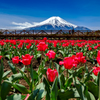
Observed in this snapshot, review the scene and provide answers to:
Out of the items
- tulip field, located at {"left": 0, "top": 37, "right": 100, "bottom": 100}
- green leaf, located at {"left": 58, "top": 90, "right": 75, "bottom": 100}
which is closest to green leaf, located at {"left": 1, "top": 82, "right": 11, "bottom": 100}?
tulip field, located at {"left": 0, "top": 37, "right": 100, "bottom": 100}

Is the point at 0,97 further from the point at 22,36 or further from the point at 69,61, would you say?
the point at 22,36

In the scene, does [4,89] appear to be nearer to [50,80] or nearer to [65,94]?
[50,80]

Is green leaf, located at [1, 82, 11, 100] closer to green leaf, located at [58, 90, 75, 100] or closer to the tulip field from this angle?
the tulip field

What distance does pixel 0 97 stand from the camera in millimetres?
1393

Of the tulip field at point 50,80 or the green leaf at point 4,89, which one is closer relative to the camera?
the tulip field at point 50,80

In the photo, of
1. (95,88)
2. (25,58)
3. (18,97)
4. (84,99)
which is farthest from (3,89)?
(95,88)

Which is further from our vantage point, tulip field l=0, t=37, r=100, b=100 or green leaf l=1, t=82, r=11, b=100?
green leaf l=1, t=82, r=11, b=100

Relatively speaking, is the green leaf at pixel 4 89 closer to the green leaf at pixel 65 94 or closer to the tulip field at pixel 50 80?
the tulip field at pixel 50 80

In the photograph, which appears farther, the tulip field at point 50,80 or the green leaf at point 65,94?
the green leaf at point 65,94

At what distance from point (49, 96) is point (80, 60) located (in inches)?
38.2

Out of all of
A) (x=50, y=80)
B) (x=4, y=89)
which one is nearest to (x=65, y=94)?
(x=50, y=80)

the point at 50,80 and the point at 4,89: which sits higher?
the point at 50,80

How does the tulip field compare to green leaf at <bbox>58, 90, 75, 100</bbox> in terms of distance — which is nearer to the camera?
the tulip field

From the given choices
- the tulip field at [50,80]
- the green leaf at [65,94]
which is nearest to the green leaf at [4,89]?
the tulip field at [50,80]
